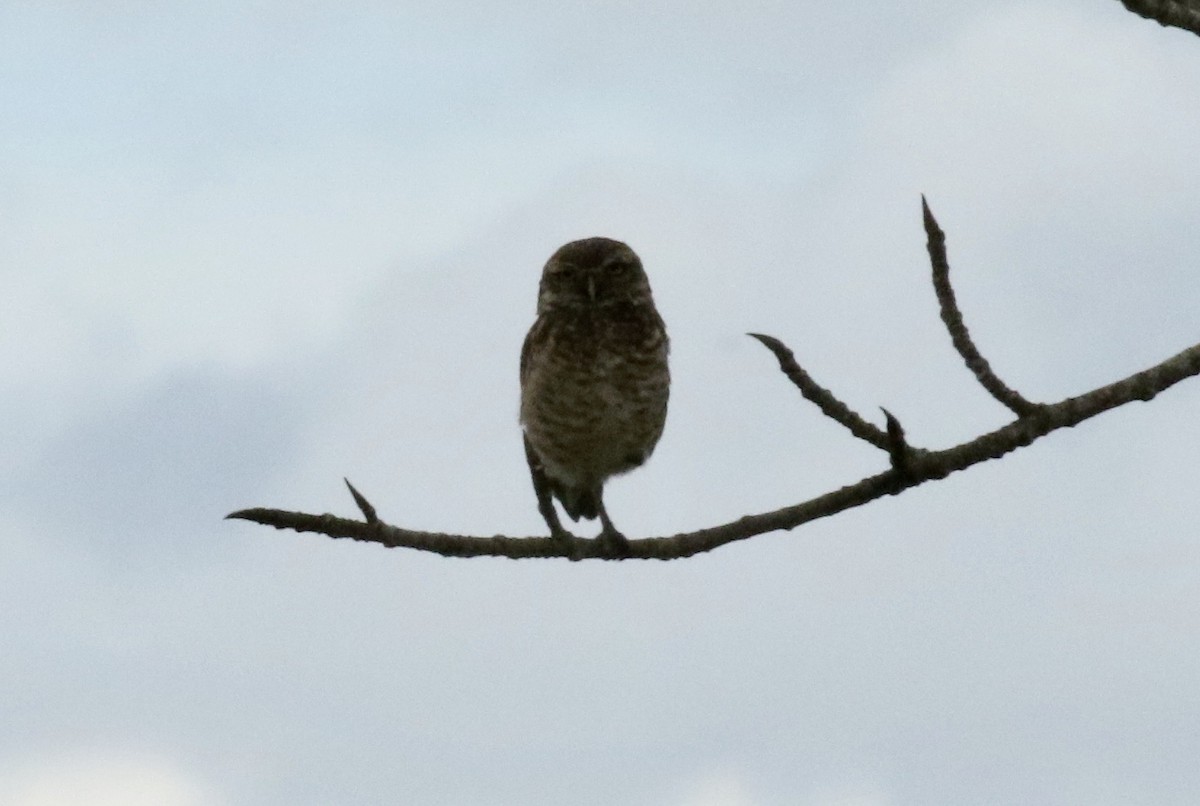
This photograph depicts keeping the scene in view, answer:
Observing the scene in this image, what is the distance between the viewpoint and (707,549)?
19.7 feet

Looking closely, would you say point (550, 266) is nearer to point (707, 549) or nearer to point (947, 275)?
point (707, 549)

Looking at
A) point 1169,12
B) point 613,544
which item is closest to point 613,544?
point 613,544

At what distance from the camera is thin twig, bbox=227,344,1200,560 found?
16.0 ft

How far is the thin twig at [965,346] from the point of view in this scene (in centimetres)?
461

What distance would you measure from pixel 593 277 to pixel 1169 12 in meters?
5.85

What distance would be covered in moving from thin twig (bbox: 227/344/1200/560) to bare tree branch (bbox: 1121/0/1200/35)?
3.60 feet

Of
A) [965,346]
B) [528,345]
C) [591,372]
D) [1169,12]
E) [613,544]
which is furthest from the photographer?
[528,345]

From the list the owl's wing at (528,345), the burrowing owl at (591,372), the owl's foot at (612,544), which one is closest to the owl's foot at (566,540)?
the owl's foot at (612,544)

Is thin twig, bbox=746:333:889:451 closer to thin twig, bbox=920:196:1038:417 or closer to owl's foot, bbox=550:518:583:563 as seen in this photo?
thin twig, bbox=920:196:1038:417

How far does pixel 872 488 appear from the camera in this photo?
4973 mm

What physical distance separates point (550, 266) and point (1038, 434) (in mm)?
5505

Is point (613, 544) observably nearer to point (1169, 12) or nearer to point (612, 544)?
point (612, 544)

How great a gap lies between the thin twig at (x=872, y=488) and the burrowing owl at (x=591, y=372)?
2910 mm

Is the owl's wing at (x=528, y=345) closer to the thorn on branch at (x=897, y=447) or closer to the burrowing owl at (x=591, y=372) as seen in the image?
the burrowing owl at (x=591, y=372)
